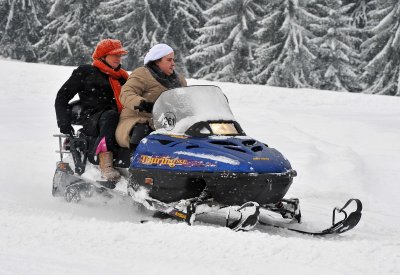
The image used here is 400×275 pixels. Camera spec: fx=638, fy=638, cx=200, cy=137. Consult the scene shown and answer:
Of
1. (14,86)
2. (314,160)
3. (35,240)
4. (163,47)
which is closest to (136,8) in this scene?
(14,86)

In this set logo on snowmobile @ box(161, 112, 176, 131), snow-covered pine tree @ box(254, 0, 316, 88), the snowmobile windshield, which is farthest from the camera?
snow-covered pine tree @ box(254, 0, 316, 88)

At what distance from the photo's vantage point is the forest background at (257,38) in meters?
26.8

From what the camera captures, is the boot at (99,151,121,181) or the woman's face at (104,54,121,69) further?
the woman's face at (104,54,121,69)

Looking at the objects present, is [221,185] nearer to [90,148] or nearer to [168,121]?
[168,121]

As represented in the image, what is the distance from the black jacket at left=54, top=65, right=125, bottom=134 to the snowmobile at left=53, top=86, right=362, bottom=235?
896 mm

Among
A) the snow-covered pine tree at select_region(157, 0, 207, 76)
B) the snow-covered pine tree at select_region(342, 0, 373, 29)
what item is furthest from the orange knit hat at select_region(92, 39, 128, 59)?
the snow-covered pine tree at select_region(342, 0, 373, 29)

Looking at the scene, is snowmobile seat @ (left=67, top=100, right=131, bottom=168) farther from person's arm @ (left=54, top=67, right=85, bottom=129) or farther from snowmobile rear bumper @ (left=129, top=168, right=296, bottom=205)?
snowmobile rear bumper @ (left=129, top=168, right=296, bottom=205)

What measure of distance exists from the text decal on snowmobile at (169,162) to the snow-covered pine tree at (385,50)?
71.9 ft

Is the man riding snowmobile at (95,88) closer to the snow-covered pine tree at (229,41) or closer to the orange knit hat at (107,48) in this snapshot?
the orange knit hat at (107,48)

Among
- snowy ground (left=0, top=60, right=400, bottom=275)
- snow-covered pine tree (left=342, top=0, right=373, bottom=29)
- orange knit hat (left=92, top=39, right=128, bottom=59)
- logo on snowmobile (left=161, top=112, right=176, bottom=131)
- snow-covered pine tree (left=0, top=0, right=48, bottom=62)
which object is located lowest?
snow-covered pine tree (left=0, top=0, right=48, bottom=62)

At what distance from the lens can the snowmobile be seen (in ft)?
17.1

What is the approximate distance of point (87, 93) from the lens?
7.10 m

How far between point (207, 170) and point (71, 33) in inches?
1112

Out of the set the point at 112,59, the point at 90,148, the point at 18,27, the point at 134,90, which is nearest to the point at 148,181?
the point at 134,90
